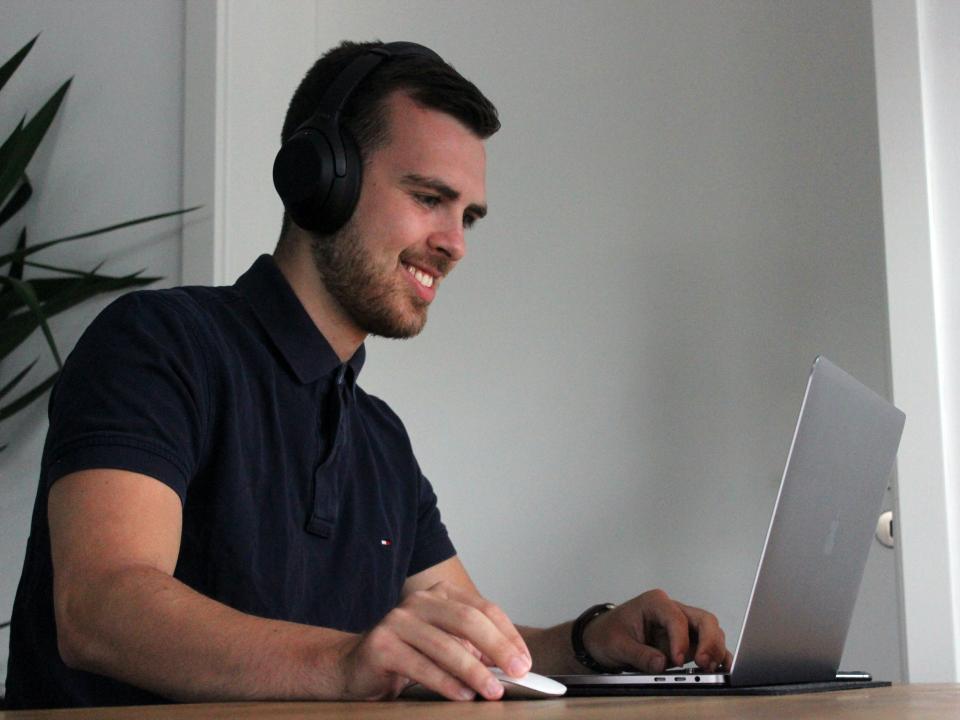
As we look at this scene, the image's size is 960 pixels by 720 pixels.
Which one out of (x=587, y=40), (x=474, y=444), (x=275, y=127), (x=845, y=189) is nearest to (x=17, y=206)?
(x=275, y=127)

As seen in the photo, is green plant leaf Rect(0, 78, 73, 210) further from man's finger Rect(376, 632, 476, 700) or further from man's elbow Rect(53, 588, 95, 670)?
man's finger Rect(376, 632, 476, 700)

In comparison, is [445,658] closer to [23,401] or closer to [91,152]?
[23,401]

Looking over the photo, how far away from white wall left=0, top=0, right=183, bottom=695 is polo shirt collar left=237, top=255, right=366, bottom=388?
0.90m

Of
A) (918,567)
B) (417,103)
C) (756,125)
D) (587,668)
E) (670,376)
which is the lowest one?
(587,668)

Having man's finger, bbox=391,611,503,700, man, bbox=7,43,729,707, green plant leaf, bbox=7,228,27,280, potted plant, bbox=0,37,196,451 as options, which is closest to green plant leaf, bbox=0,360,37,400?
potted plant, bbox=0,37,196,451

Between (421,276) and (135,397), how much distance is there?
58cm

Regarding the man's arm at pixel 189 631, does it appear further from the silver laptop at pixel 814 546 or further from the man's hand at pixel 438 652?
the silver laptop at pixel 814 546

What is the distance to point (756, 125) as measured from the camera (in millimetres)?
2355

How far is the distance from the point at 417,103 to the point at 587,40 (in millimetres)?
1009

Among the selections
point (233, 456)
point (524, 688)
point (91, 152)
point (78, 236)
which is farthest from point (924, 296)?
point (91, 152)

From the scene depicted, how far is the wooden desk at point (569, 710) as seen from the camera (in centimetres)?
70

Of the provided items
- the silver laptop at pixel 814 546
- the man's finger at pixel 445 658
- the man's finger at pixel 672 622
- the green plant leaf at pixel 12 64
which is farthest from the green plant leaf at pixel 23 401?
the man's finger at pixel 445 658

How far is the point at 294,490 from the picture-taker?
1.39m

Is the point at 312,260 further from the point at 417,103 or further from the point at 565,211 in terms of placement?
the point at 565,211
